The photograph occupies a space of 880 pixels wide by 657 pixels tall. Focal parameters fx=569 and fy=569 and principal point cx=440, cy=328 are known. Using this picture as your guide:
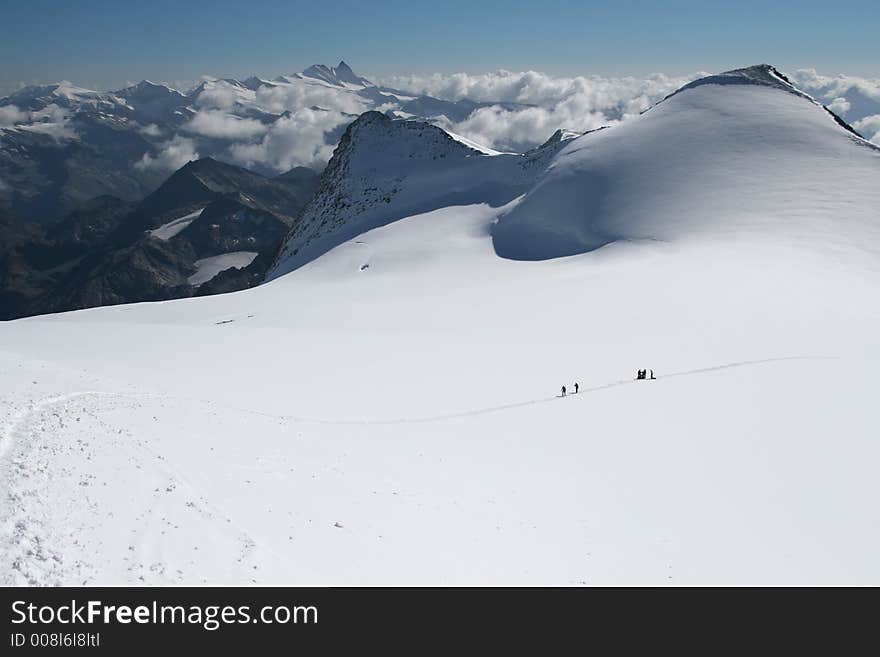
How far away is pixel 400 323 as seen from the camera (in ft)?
150

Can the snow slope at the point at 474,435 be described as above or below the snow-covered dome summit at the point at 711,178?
below

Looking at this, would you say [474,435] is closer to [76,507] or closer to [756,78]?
[76,507]

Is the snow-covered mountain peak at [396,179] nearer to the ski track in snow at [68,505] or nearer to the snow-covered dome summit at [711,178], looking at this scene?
the snow-covered dome summit at [711,178]

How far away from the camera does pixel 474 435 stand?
79.7ft

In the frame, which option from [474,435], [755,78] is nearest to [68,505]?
[474,435]

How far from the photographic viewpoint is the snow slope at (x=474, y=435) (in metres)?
14.2

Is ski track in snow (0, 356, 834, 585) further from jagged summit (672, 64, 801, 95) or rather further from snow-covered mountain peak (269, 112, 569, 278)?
jagged summit (672, 64, 801, 95)

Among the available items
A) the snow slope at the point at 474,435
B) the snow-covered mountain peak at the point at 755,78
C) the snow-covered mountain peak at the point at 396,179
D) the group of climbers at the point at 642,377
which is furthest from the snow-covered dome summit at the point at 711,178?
the group of climbers at the point at 642,377

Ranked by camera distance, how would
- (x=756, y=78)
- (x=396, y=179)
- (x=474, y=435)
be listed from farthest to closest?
(x=396, y=179) → (x=756, y=78) → (x=474, y=435)

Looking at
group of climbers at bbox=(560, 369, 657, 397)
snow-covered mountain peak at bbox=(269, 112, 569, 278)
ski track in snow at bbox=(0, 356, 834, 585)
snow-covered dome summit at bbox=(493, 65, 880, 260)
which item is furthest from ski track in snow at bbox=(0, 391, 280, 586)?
snow-covered mountain peak at bbox=(269, 112, 569, 278)

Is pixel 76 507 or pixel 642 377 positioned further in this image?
pixel 642 377

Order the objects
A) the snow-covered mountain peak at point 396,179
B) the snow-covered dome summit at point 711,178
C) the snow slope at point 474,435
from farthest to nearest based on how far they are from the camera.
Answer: the snow-covered mountain peak at point 396,179 < the snow-covered dome summit at point 711,178 < the snow slope at point 474,435

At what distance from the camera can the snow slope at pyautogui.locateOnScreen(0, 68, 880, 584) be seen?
14.2m

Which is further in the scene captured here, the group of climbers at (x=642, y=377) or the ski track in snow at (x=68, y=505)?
the group of climbers at (x=642, y=377)
